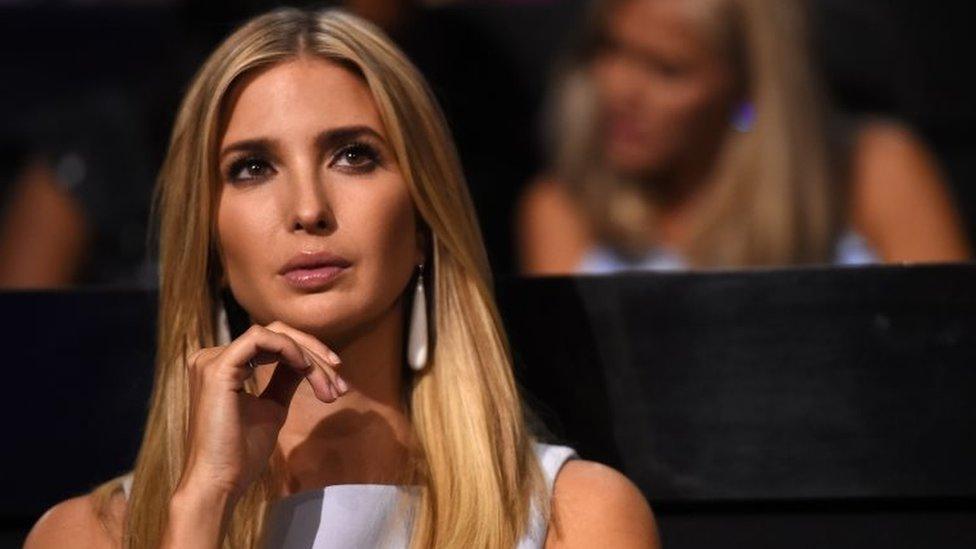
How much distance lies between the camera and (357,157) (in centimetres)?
141

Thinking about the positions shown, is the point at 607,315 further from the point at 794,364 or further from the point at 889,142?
the point at 889,142

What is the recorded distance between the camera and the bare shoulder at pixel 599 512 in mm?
1361

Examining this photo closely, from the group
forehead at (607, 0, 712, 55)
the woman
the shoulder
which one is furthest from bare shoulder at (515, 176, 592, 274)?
the shoulder

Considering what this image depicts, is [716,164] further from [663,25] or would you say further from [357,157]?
[357,157]

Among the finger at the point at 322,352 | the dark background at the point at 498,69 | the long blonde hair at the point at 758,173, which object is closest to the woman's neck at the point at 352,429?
the finger at the point at 322,352

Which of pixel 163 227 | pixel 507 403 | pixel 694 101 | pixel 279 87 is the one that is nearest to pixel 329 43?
pixel 279 87

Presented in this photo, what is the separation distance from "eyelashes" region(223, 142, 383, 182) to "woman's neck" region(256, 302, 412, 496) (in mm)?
133

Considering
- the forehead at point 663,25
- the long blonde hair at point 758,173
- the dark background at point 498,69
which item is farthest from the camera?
the dark background at point 498,69

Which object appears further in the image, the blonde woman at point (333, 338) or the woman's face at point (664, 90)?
the woman's face at point (664, 90)

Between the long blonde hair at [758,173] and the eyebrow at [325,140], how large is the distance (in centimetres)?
94

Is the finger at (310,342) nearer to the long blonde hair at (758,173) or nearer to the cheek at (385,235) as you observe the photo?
the cheek at (385,235)

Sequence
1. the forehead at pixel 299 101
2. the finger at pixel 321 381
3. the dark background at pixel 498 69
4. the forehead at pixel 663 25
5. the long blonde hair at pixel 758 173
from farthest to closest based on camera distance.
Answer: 1. the dark background at pixel 498 69
2. the forehead at pixel 663 25
3. the long blonde hair at pixel 758 173
4. the forehead at pixel 299 101
5. the finger at pixel 321 381

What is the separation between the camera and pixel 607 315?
1500 millimetres

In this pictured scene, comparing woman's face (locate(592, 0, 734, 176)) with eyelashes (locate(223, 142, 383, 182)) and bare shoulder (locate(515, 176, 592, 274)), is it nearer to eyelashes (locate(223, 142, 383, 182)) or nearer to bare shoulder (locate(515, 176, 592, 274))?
bare shoulder (locate(515, 176, 592, 274))
